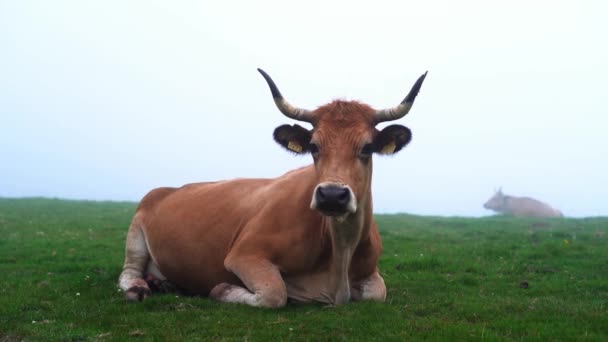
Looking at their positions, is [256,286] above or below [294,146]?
below

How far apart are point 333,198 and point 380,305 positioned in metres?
1.86

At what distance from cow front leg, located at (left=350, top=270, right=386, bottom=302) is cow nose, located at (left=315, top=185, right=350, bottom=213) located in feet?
6.59

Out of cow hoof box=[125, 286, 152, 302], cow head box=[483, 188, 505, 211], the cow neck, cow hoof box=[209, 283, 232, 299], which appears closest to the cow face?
the cow neck

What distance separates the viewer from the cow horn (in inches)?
330

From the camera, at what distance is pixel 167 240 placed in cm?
1041

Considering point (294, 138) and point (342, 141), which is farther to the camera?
point (294, 138)

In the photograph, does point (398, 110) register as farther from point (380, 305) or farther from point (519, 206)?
point (519, 206)

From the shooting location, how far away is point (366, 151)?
7.81 meters

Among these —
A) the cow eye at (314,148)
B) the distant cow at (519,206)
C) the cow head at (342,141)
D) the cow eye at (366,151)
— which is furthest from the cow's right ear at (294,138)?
the distant cow at (519,206)

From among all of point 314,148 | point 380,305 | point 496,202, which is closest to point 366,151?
point 314,148

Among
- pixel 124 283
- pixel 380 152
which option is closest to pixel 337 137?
pixel 380 152

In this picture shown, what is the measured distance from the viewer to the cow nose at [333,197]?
6.91 metres

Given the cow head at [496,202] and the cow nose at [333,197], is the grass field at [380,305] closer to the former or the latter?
the cow nose at [333,197]

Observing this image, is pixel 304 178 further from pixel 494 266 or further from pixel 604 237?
pixel 604 237
